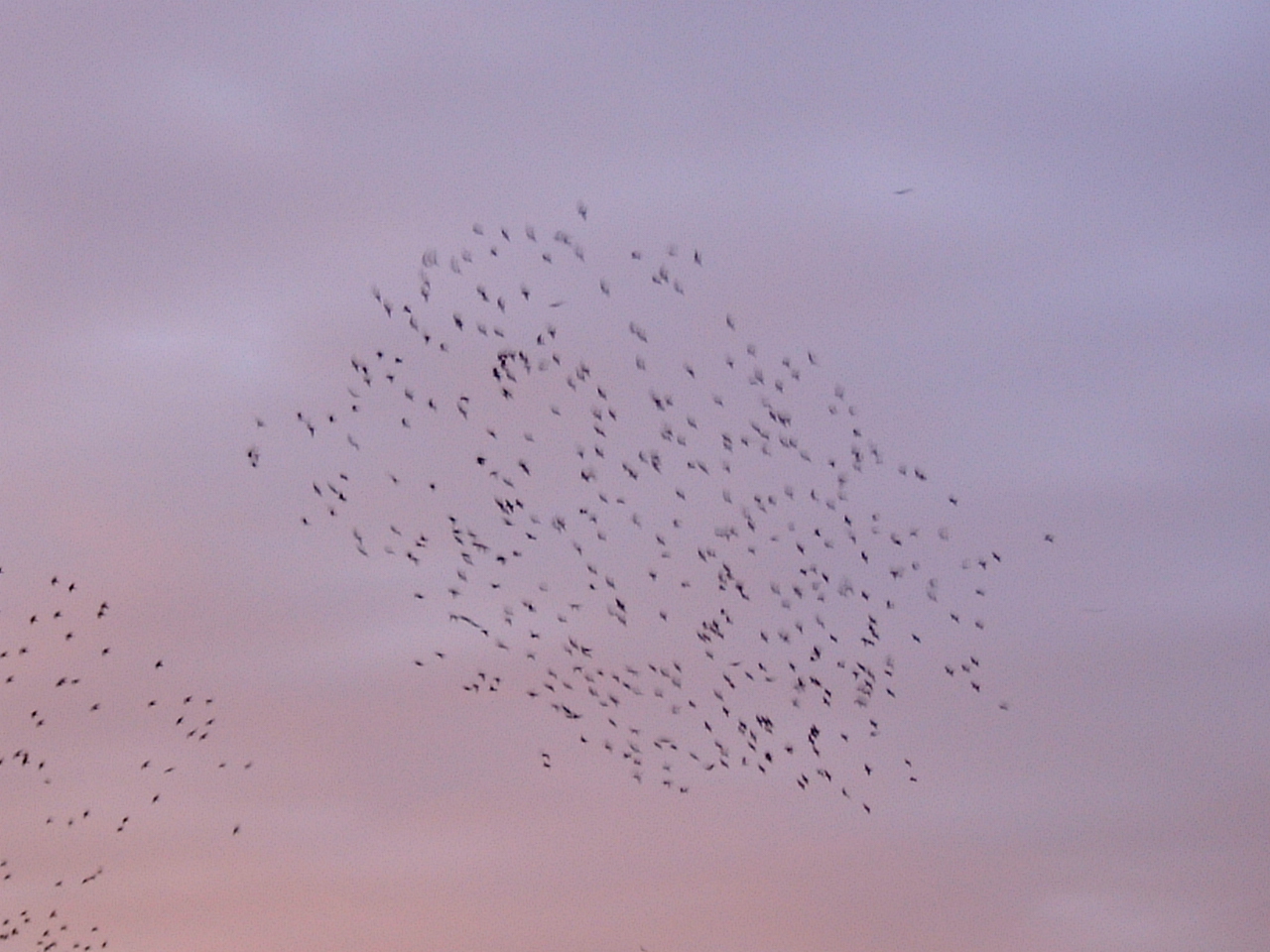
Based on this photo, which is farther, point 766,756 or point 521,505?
point 766,756

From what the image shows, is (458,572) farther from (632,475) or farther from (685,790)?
(685,790)

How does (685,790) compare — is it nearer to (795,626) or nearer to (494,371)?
(795,626)

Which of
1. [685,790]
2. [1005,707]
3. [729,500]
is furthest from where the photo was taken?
[685,790]

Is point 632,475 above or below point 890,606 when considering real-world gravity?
above

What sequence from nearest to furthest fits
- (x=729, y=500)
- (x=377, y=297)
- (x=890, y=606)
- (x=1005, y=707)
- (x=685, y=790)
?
(x=377, y=297) → (x=729, y=500) → (x=890, y=606) → (x=1005, y=707) → (x=685, y=790)

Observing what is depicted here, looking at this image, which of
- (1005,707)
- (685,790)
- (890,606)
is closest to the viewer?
(890,606)

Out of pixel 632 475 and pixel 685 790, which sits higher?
pixel 632 475

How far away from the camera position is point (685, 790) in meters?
91.2

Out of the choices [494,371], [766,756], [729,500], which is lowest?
[766,756]

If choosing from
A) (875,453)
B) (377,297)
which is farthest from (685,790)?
(377,297)


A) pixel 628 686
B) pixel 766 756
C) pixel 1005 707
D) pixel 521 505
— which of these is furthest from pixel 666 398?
pixel 1005 707

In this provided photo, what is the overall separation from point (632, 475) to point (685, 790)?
24322 millimetres

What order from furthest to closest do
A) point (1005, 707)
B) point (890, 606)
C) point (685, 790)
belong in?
point (685, 790), point (1005, 707), point (890, 606)

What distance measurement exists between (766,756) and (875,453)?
14.5 metres
